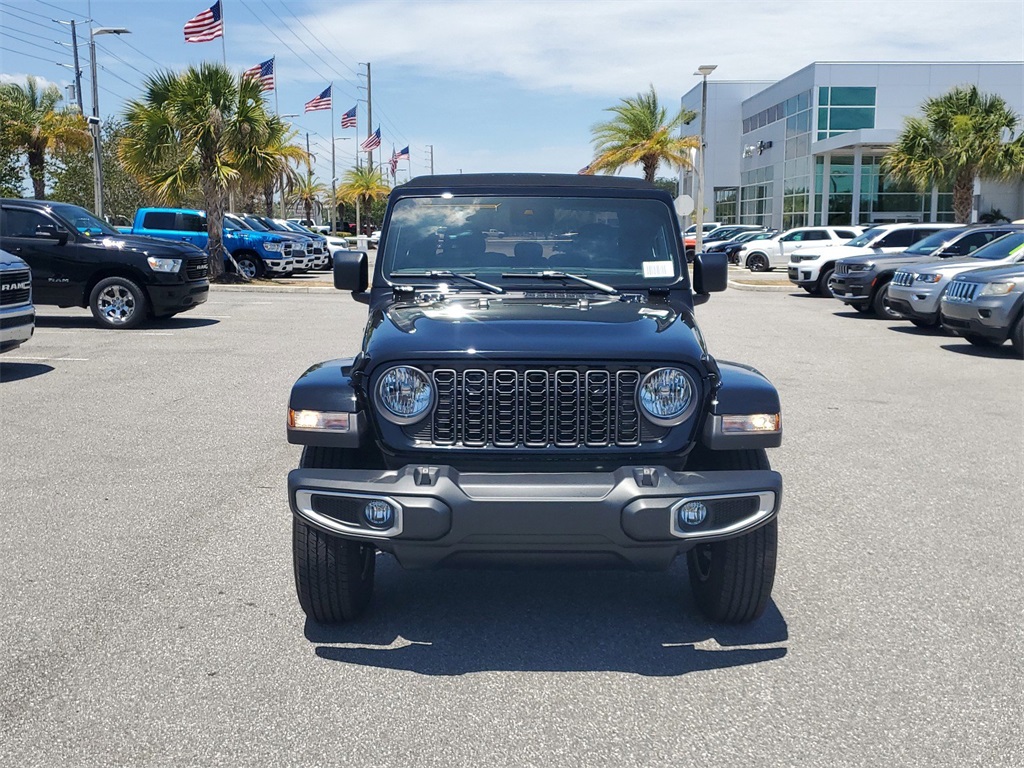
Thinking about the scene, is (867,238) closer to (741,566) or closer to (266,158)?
(266,158)

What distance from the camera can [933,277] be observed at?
15.9 metres

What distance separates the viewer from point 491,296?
4945mm

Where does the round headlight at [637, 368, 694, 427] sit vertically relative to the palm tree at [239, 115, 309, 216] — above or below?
below

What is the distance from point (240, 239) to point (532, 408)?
25051 mm

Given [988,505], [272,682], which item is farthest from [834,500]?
[272,682]

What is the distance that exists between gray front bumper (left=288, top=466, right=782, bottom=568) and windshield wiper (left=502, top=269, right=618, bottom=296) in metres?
1.40

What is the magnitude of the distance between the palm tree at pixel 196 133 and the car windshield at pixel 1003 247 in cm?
1668

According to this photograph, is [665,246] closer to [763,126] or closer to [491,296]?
[491,296]

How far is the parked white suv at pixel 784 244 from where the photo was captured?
32438 millimetres

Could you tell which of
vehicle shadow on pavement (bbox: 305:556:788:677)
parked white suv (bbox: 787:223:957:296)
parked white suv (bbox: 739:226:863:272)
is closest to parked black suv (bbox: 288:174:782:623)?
vehicle shadow on pavement (bbox: 305:556:788:677)

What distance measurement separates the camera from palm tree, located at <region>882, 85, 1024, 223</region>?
3619 centimetres

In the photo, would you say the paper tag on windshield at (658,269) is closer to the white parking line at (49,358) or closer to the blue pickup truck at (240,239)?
the white parking line at (49,358)

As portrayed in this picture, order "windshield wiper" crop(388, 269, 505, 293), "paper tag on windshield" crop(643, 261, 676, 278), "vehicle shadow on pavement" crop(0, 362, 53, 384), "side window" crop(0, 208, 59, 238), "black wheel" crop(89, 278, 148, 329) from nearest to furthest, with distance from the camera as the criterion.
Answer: "windshield wiper" crop(388, 269, 505, 293) < "paper tag on windshield" crop(643, 261, 676, 278) < "vehicle shadow on pavement" crop(0, 362, 53, 384) < "side window" crop(0, 208, 59, 238) < "black wheel" crop(89, 278, 148, 329)

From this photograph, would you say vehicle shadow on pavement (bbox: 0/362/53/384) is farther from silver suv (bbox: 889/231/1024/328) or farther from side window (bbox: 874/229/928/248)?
side window (bbox: 874/229/928/248)
